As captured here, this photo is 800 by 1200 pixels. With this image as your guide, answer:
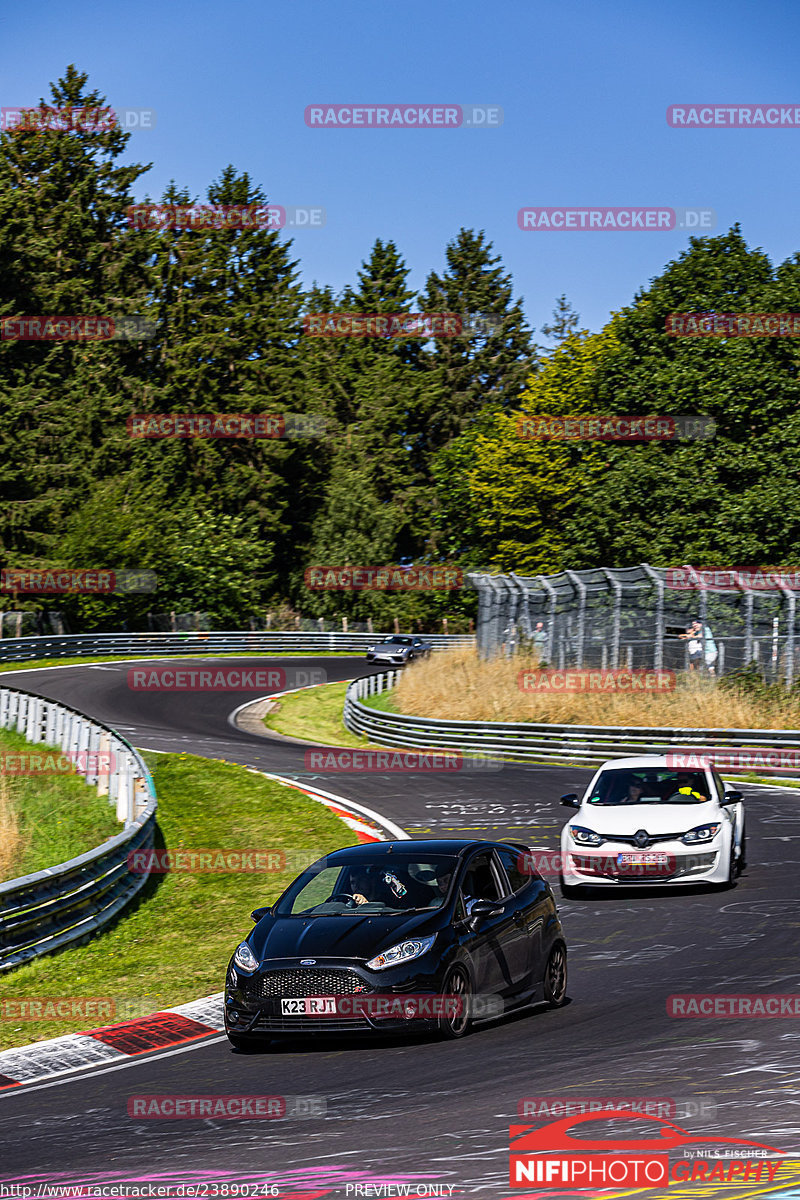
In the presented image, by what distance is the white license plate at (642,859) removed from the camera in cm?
1534

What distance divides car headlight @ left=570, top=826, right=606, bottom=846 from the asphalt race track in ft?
2.52

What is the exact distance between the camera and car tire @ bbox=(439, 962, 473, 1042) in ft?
30.7

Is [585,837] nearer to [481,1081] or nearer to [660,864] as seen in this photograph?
[660,864]

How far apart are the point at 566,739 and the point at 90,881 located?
17475mm

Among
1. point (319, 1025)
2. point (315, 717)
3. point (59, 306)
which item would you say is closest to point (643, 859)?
point (319, 1025)

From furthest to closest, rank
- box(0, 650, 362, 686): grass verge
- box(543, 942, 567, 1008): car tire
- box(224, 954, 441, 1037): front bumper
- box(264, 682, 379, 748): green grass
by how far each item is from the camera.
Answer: box(0, 650, 362, 686): grass verge → box(264, 682, 379, 748): green grass → box(543, 942, 567, 1008): car tire → box(224, 954, 441, 1037): front bumper

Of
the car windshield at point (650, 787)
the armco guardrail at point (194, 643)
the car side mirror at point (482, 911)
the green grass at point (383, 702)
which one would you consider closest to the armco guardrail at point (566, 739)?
the green grass at point (383, 702)

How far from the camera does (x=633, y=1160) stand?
6492mm

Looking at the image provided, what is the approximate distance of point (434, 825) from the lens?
2189 cm

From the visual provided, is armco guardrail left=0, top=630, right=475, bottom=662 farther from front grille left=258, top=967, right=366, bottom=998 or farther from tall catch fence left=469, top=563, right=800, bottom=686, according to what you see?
front grille left=258, top=967, right=366, bottom=998

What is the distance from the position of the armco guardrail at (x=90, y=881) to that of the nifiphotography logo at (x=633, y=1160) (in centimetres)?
723

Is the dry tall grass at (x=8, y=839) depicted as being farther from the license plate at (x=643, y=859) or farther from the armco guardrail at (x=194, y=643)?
the armco guardrail at (x=194, y=643)

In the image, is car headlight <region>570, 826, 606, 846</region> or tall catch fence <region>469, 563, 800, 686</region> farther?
tall catch fence <region>469, 563, 800, 686</region>

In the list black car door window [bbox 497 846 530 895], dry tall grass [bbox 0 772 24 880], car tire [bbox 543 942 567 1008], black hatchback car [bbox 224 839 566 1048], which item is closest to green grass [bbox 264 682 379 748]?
dry tall grass [bbox 0 772 24 880]
